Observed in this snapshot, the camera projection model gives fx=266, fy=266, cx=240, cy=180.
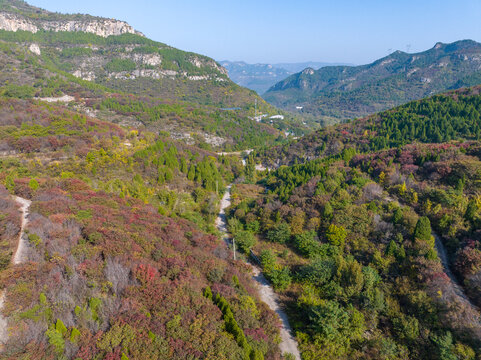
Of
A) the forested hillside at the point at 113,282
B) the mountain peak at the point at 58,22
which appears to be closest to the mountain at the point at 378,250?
the forested hillside at the point at 113,282

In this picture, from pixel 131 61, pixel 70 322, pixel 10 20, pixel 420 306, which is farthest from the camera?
pixel 131 61

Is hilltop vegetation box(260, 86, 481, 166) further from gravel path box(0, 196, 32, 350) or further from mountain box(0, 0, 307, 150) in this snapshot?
gravel path box(0, 196, 32, 350)

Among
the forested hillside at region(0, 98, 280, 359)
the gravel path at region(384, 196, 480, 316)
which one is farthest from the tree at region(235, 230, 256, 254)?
the gravel path at region(384, 196, 480, 316)

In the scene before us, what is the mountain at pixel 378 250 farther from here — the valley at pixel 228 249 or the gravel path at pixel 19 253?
the gravel path at pixel 19 253

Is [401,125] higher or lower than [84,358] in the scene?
higher

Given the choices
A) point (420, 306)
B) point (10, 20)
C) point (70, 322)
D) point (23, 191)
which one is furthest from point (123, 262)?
point (10, 20)

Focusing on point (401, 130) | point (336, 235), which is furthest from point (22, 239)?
point (401, 130)

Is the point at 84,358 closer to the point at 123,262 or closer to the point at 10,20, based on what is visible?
the point at 123,262
